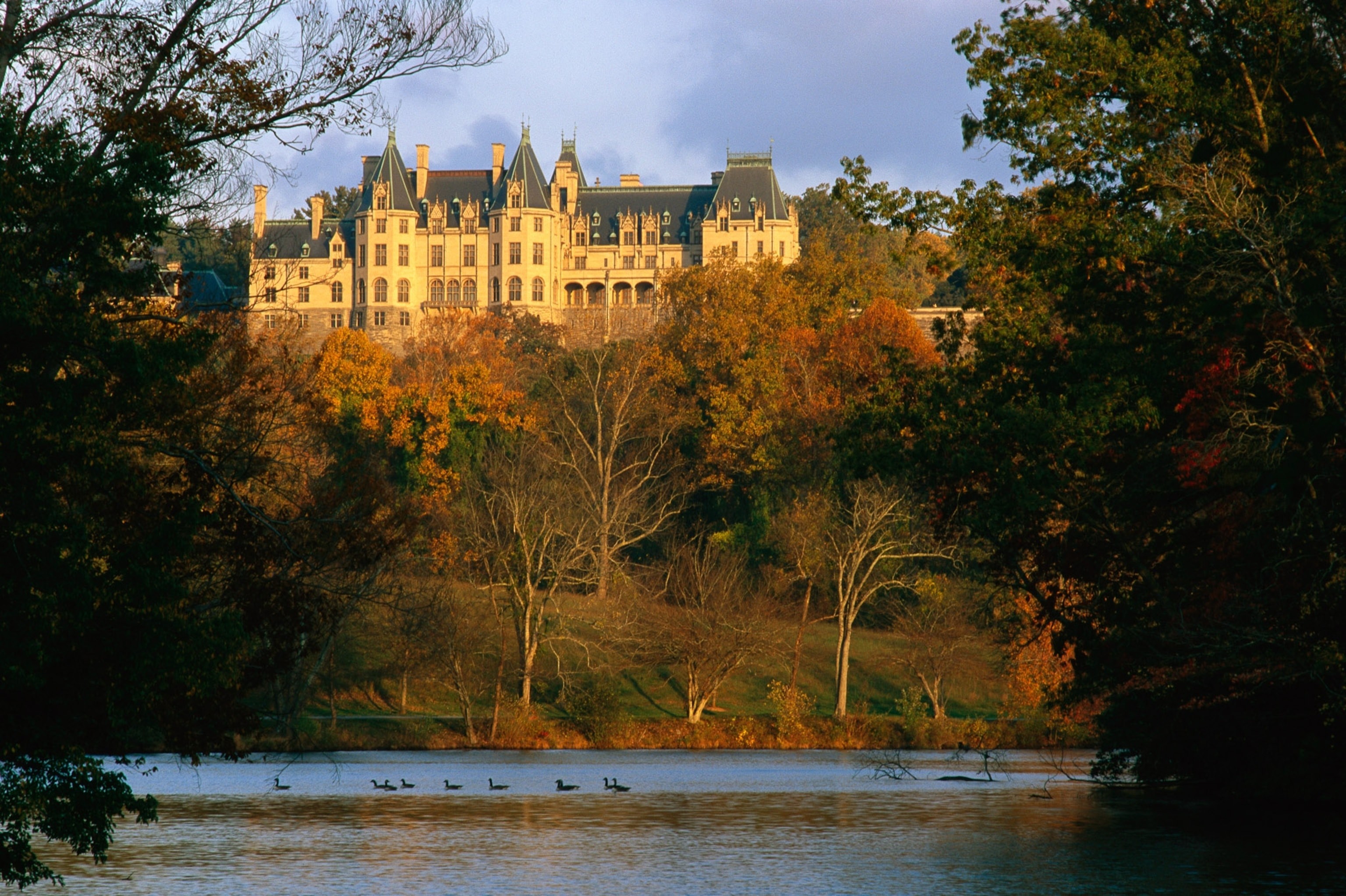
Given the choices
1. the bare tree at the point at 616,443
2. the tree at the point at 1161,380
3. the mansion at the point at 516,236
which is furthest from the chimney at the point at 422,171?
the tree at the point at 1161,380

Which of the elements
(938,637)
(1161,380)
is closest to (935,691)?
(938,637)

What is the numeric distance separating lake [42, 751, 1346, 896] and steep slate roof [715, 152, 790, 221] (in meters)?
96.2

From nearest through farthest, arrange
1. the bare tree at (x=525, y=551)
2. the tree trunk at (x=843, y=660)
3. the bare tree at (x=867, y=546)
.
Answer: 1. the bare tree at (x=525, y=551)
2. the bare tree at (x=867, y=546)
3. the tree trunk at (x=843, y=660)

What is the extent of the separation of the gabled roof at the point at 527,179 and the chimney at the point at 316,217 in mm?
15634

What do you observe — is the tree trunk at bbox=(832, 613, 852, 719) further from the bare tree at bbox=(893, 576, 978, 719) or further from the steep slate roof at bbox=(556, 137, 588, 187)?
the steep slate roof at bbox=(556, 137, 588, 187)

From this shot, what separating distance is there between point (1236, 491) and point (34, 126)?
14409mm

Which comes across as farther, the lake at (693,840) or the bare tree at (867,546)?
the bare tree at (867,546)

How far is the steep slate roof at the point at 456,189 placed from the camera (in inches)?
5133

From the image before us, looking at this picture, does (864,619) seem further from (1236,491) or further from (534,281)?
(534,281)

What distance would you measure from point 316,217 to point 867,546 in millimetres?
93263

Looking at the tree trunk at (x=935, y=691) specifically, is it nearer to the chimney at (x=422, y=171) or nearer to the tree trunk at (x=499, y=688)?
the tree trunk at (x=499, y=688)

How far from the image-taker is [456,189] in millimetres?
131625

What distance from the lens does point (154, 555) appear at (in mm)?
12516

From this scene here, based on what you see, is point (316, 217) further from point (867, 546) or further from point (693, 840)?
point (693, 840)
